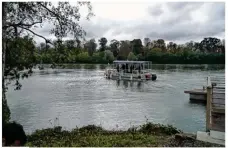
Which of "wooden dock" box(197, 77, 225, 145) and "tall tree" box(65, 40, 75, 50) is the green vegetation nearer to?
"tall tree" box(65, 40, 75, 50)

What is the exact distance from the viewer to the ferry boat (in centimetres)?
3828

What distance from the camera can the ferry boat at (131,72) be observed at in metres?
38.3

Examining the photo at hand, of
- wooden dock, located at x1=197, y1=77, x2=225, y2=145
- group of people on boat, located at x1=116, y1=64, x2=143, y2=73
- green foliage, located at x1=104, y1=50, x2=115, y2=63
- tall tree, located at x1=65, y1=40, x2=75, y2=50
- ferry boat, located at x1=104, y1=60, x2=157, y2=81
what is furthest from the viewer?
green foliage, located at x1=104, y1=50, x2=115, y2=63

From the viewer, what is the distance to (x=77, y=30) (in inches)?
314

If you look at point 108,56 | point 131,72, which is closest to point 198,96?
point 131,72

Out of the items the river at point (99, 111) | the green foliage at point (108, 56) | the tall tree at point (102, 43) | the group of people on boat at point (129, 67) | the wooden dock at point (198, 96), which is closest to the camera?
the river at point (99, 111)

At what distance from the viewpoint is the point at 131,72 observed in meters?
41.0

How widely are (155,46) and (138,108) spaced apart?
5459 cm

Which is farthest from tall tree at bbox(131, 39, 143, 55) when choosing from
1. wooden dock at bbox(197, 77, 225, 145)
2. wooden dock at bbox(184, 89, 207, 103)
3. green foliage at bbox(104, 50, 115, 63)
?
wooden dock at bbox(197, 77, 225, 145)

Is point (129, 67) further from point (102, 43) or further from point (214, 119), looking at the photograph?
point (214, 119)

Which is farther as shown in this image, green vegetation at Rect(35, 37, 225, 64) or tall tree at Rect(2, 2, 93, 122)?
green vegetation at Rect(35, 37, 225, 64)

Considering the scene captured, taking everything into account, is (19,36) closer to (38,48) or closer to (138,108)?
(38,48)

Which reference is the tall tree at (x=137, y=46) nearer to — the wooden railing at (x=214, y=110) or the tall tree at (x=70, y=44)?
the tall tree at (x=70, y=44)

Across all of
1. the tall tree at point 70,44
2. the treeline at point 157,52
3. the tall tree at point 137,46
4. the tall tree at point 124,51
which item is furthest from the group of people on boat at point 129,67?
the tall tree at point 70,44
